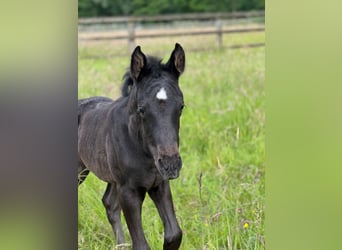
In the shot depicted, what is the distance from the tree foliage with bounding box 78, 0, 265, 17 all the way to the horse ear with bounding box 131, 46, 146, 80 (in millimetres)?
4249

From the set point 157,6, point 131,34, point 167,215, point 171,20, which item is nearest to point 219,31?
point 157,6

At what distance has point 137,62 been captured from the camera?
1.32 m

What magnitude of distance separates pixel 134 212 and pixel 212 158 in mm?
1169

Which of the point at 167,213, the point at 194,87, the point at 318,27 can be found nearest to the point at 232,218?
the point at 167,213

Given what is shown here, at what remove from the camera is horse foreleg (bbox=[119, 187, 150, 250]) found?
1.39m

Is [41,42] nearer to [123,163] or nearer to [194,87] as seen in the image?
[123,163]

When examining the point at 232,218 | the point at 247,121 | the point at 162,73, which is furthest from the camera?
the point at 247,121

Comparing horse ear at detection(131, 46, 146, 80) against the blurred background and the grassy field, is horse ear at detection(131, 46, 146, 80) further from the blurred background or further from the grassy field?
the blurred background

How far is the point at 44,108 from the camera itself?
1.17 meters

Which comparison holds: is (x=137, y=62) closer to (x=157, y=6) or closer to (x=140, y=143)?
(x=140, y=143)

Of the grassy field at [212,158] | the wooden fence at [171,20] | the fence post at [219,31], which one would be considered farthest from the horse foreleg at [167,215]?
the fence post at [219,31]

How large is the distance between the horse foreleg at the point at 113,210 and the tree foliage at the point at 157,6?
408 cm

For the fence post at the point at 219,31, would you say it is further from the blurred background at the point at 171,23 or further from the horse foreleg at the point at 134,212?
the horse foreleg at the point at 134,212

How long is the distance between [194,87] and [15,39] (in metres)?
2.61
